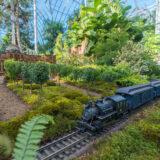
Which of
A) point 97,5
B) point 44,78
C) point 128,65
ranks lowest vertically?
point 44,78

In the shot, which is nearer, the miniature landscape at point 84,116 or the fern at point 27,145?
the fern at point 27,145

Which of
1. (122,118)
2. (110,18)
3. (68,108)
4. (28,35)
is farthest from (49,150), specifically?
(28,35)

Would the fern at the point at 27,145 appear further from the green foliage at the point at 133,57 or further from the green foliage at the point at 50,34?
the green foliage at the point at 50,34

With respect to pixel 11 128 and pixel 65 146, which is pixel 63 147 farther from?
pixel 11 128

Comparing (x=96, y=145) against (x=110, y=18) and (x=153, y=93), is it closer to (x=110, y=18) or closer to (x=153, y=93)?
(x=153, y=93)

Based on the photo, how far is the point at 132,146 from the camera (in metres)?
4.82

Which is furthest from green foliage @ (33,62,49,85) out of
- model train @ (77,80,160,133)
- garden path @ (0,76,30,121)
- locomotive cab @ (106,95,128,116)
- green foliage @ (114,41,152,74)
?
green foliage @ (114,41,152,74)

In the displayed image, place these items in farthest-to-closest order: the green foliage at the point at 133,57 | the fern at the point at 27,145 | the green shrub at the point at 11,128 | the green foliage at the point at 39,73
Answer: the green foliage at the point at 133,57 < the green foliage at the point at 39,73 < the green shrub at the point at 11,128 < the fern at the point at 27,145

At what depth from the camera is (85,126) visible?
235 inches

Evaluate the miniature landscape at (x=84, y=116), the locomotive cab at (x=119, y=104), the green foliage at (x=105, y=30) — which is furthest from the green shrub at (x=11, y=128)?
the green foliage at (x=105, y=30)

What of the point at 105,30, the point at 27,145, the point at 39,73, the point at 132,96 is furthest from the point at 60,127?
the point at 105,30

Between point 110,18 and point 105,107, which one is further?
point 110,18

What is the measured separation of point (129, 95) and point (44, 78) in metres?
6.44

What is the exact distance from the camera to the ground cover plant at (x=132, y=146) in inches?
169
